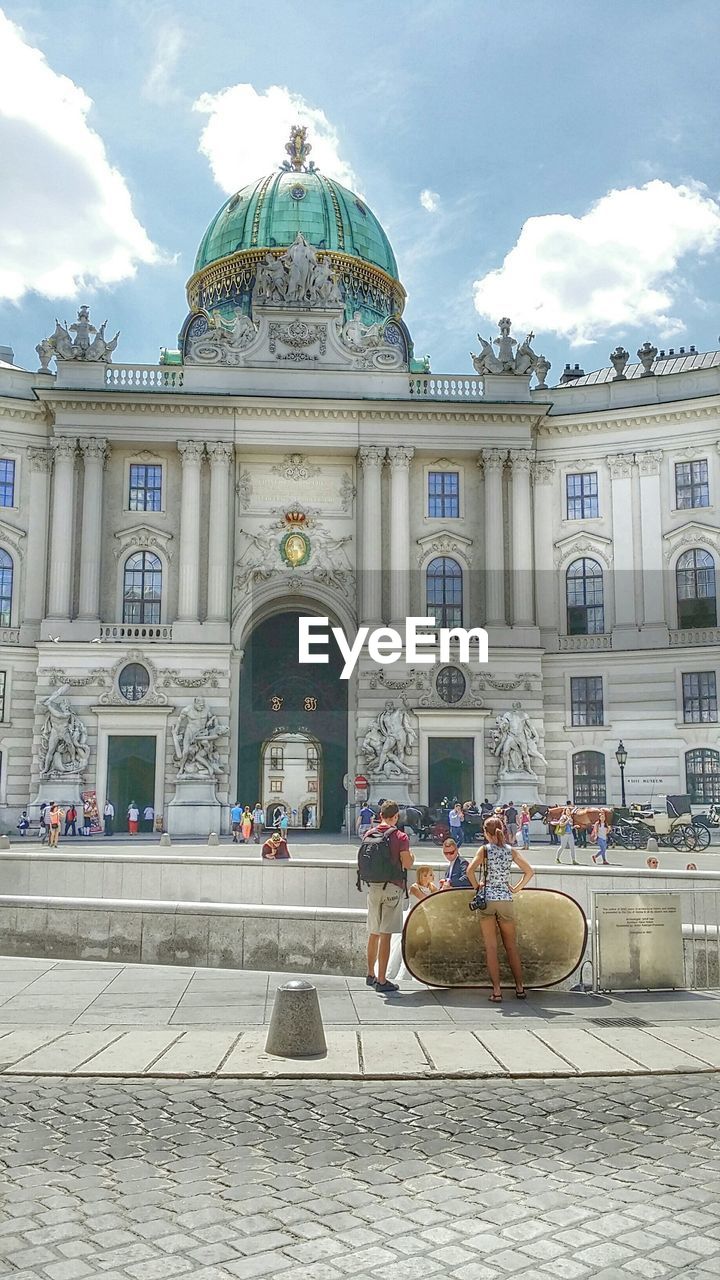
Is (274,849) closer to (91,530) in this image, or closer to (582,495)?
(91,530)

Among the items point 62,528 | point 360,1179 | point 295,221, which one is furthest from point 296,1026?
point 295,221

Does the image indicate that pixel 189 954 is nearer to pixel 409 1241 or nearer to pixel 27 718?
pixel 409 1241

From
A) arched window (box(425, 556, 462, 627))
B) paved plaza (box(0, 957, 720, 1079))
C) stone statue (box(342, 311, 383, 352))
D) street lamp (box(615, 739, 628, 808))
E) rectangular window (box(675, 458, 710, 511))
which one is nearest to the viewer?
paved plaza (box(0, 957, 720, 1079))

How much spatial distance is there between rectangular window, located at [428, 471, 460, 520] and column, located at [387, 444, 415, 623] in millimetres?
1601

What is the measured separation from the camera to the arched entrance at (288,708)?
177 ft

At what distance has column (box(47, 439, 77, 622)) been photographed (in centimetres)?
4903

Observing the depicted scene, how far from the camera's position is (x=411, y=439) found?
51156 mm

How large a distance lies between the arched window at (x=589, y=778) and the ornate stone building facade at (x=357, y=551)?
0.13m

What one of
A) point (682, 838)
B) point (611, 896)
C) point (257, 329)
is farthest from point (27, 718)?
point (611, 896)

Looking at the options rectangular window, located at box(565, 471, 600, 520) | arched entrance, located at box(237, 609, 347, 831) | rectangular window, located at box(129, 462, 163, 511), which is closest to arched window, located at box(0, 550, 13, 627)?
rectangular window, located at box(129, 462, 163, 511)

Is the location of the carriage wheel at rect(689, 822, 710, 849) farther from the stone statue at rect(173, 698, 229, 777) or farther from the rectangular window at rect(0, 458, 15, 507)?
the rectangular window at rect(0, 458, 15, 507)

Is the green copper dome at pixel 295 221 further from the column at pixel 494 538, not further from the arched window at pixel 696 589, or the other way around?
the arched window at pixel 696 589

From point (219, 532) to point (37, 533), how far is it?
27.7ft

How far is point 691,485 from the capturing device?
167ft
